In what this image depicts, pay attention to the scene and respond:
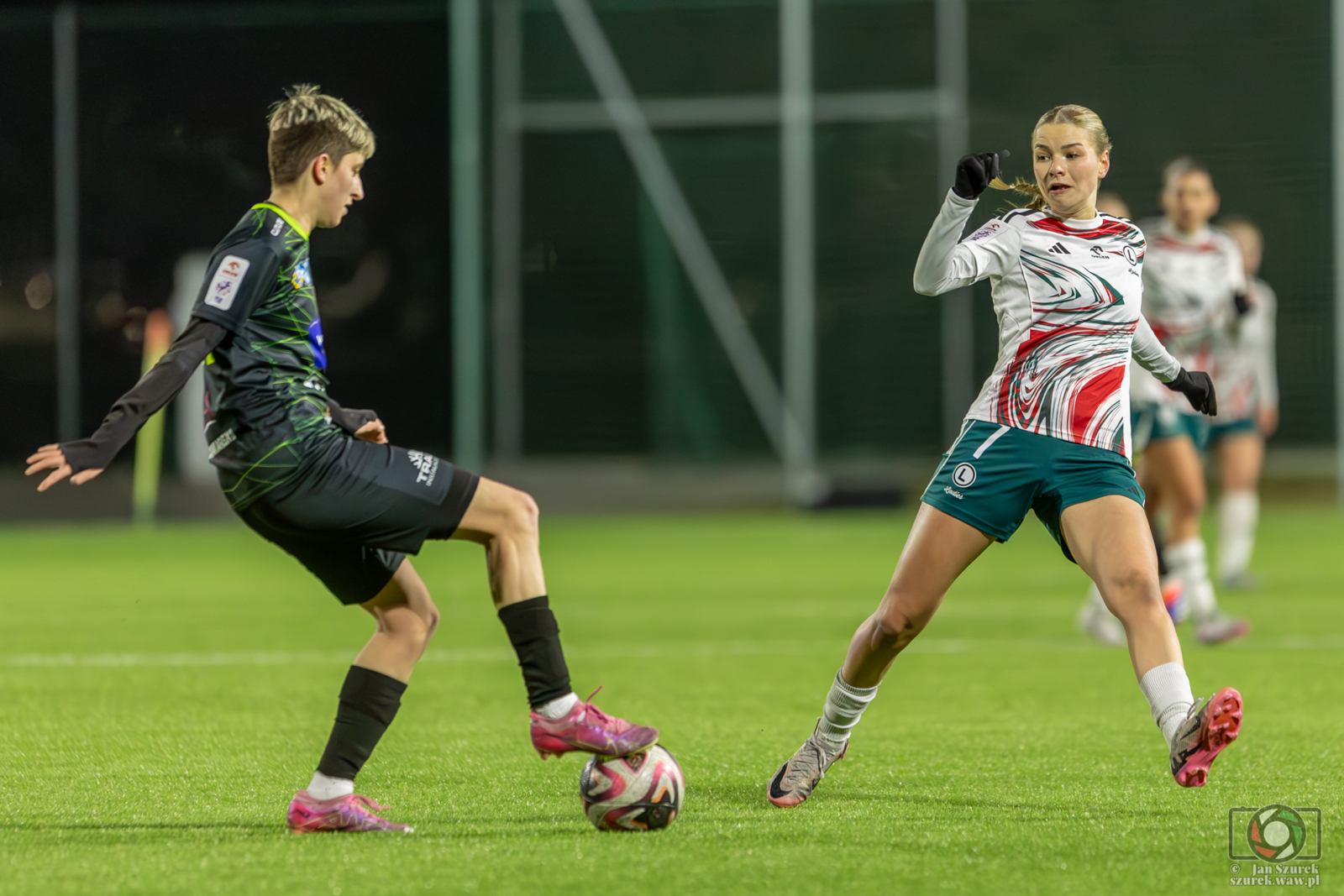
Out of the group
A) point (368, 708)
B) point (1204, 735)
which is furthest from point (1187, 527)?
point (368, 708)

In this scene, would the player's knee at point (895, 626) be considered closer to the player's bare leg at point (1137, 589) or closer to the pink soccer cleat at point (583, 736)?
the player's bare leg at point (1137, 589)

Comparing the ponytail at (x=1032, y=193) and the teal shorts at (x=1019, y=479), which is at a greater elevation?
the ponytail at (x=1032, y=193)

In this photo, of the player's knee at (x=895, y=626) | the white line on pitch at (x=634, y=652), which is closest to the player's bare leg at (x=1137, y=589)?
the player's knee at (x=895, y=626)

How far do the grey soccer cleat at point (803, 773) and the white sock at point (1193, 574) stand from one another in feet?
13.5

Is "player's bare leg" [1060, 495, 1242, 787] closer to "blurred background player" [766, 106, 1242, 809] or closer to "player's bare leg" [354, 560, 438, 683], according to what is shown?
"blurred background player" [766, 106, 1242, 809]

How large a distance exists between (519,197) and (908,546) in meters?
14.6

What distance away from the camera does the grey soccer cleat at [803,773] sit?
5031mm

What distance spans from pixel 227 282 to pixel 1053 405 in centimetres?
218

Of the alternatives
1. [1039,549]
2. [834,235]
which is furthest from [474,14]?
[1039,549]

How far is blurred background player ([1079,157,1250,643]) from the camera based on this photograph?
342 inches

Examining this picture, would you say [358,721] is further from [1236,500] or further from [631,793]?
[1236,500]

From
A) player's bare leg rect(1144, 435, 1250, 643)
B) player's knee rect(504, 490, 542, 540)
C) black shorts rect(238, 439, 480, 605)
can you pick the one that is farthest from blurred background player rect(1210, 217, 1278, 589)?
black shorts rect(238, 439, 480, 605)

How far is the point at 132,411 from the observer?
13.6 feet

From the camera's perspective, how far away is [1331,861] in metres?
4.22
